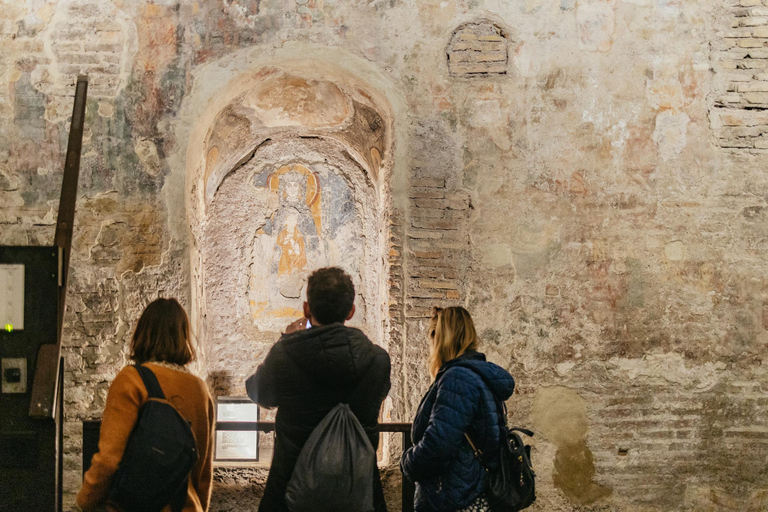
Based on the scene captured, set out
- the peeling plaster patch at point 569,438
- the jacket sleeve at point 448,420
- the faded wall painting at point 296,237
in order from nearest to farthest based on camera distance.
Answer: the jacket sleeve at point 448,420 < the peeling plaster patch at point 569,438 < the faded wall painting at point 296,237

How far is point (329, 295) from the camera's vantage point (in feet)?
7.42

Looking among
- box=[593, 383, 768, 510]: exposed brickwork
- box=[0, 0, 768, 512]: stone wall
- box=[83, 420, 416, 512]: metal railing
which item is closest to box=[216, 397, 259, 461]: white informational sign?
box=[0, 0, 768, 512]: stone wall

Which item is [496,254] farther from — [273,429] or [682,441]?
[273,429]

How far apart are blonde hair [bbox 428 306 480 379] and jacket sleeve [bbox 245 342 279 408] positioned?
581 mm

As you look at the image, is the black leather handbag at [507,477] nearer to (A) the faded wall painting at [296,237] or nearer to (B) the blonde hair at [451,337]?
(B) the blonde hair at [451,337]

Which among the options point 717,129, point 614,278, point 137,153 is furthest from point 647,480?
point 137,153

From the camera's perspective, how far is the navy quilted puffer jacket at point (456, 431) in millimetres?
2367

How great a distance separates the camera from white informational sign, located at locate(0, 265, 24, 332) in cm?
266

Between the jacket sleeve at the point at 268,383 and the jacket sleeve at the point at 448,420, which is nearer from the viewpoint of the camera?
the jacket sleeve at the point at 268,383

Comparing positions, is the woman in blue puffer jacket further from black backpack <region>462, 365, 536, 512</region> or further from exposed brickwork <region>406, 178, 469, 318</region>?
exposed brickwork <region>406, 178, 469, 318</region>

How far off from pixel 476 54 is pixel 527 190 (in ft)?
2.95

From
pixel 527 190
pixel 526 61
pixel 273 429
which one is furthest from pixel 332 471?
pixel 526 61

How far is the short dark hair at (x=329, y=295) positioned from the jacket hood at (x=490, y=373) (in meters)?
0.47

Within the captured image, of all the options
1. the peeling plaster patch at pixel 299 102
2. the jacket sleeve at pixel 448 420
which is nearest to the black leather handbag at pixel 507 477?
the jacket sleeve at pixel 448 420
